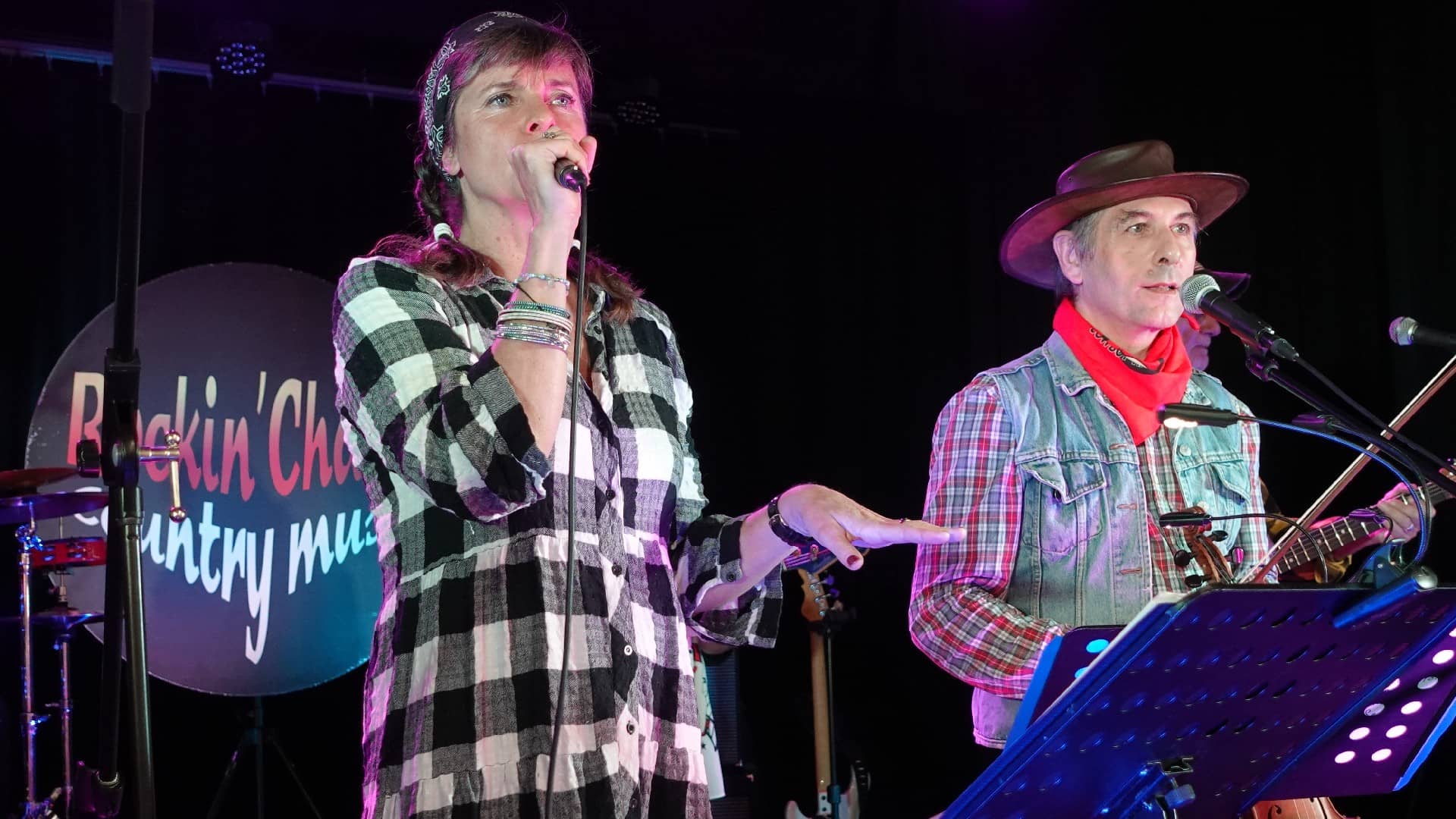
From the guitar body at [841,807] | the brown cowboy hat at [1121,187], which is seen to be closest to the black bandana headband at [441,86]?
the brown cowboy hat at [1121,187]

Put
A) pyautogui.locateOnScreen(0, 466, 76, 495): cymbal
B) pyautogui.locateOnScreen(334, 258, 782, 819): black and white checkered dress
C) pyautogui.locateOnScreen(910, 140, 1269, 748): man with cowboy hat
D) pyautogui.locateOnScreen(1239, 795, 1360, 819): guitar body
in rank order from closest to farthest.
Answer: pyautogui.locateOnScreen(334, 258, 782, 819): black and white checkered dress → pyautogui.locateOnScreen(910, 140, 1269, 748): man with cowboy hat → pyautogui.locateOnScreen(1239, 795, 1360, 819): guitar body → pyautogui.locateOnScreen(0, 466, 76, 495): cymbal

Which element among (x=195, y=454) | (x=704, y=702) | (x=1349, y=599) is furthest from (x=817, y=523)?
(x=195, y=454)

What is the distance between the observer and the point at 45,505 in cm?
402

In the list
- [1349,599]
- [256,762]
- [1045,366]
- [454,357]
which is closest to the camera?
[1349,599]

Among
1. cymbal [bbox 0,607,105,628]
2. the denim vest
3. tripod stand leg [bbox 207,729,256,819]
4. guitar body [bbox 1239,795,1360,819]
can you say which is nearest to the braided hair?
the denim vest

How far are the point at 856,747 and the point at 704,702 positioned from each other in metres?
1.55

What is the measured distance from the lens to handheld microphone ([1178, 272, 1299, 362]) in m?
1.84

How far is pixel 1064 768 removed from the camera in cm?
158

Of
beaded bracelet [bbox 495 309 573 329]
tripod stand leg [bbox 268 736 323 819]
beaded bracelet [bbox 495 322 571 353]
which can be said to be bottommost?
tripod stand leg [bbox 268 736 323 819]

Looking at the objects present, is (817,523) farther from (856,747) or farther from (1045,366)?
(856,747)

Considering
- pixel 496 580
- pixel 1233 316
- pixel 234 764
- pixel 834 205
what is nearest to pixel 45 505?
pixel 234 764

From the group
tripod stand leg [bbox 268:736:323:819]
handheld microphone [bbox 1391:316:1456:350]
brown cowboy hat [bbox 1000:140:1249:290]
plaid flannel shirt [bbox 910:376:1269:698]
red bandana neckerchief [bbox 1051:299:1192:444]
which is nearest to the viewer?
handheld microphone [bbox 1391:316:1456:350]

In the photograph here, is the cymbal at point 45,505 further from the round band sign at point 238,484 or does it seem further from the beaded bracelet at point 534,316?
the beaded bracelet at point 534,316

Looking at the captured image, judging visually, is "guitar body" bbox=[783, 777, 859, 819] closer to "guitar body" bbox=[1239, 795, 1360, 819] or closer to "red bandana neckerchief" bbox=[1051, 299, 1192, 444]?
"guitar body" bbox=[1239, 795, 1360, 819]
